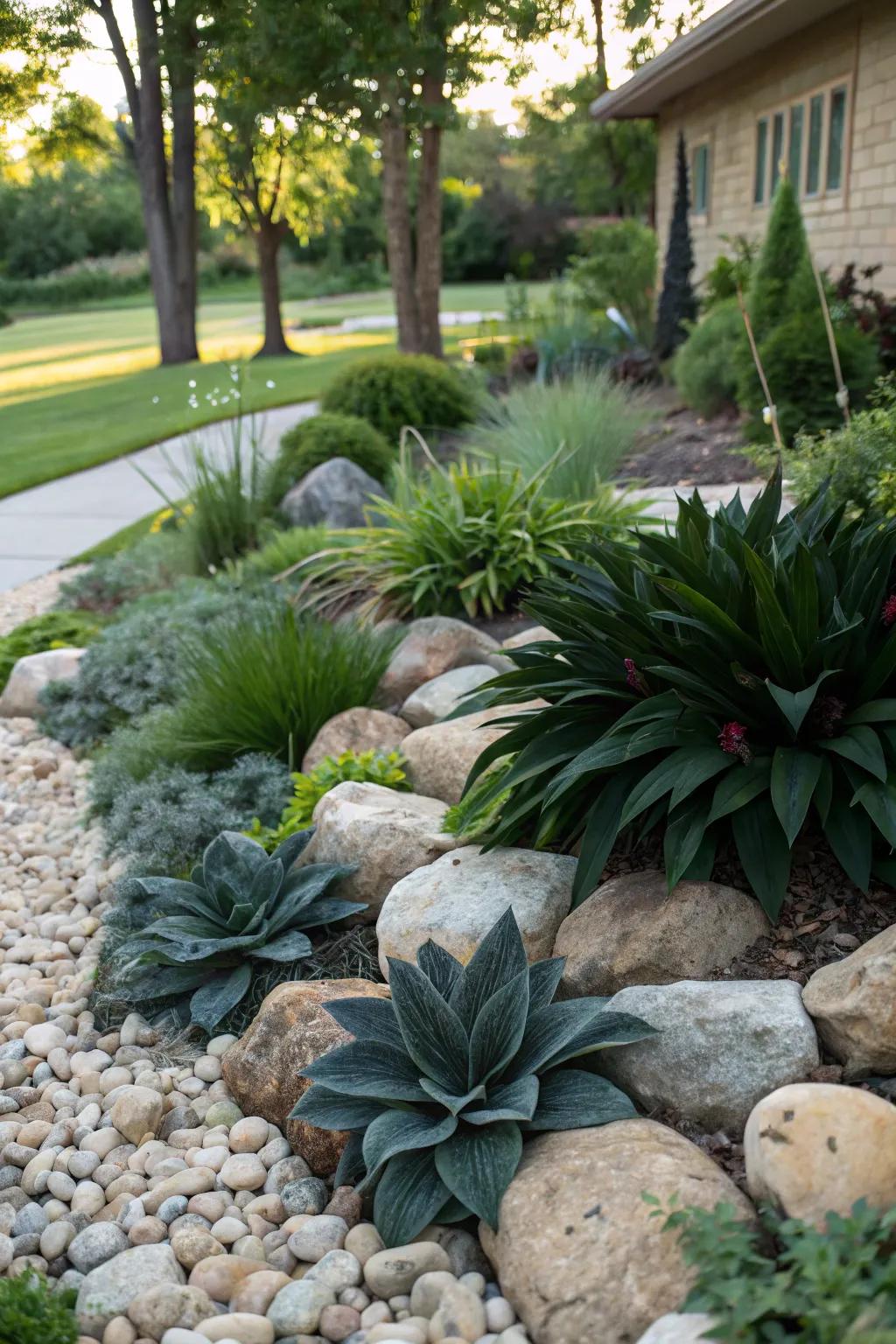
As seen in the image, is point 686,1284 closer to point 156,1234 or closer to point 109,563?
point 156,1234

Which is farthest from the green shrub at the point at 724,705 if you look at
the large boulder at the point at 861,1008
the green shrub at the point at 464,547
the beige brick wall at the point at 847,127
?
the beige brick wall at the point at 847,127

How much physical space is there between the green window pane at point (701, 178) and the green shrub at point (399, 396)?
6.85 m

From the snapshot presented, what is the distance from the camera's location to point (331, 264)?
141 ft

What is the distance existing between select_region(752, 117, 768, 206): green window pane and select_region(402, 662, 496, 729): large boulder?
11.1m

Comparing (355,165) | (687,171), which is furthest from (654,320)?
(355,165)

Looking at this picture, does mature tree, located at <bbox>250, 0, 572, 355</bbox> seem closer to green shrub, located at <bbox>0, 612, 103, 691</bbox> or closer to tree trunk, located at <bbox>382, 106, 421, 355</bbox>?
tree trunk, located at <bbox>382, 106, 421, 355</bbox>

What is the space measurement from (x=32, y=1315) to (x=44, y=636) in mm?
4895

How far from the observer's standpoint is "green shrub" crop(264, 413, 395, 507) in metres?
8.33

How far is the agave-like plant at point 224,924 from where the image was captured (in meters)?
3.06

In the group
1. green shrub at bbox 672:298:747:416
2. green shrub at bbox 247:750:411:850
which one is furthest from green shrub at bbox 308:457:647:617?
green shrub at bbox 672:298:747:416

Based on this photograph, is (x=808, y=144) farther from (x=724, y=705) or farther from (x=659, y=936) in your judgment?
(x=659, y=936)

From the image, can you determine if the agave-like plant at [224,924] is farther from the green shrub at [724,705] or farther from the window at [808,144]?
the window at [808,144]

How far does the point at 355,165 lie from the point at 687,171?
9.29 meters

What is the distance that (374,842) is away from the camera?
3316mm
